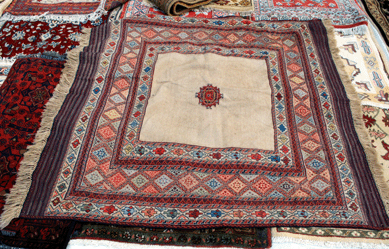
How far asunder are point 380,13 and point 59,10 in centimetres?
285

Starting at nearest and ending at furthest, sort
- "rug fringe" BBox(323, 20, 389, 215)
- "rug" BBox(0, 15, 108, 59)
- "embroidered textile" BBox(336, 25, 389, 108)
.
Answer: "rug fringe" BBox(323, 20, 389, 215) → "embroidered textile" BBox(336, 25, 389, 108) → "rug" BBox(0, 15, 108, 59)

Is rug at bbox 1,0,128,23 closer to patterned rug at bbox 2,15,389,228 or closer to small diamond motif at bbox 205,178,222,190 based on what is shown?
patterned rug at bbox 2,15,389,228

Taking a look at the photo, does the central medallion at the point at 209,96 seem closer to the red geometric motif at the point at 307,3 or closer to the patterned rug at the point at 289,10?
the patterned rug at the point at 289,10

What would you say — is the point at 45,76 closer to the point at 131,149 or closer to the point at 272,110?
the point at 131,149

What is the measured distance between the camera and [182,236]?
1591 mm

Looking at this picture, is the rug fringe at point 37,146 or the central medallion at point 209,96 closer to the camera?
the rug fringe at point 37,146

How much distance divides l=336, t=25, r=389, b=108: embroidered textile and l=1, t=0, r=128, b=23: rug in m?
1.92

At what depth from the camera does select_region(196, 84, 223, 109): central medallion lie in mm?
2029

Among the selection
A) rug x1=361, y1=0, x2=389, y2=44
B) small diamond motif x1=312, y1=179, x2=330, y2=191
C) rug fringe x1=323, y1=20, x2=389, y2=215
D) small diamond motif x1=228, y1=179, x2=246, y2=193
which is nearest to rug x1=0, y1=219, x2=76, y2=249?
small diamond motif x1=228, y1=179, x2=246, y2=193

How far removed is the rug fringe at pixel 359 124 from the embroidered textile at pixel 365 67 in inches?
3.7

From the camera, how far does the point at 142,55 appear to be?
232 cm

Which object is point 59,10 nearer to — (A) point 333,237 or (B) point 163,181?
(B) point 163,181

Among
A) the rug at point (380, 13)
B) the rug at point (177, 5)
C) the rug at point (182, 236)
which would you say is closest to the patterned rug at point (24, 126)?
the rug at point (182, 236)

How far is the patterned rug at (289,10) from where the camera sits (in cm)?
272
